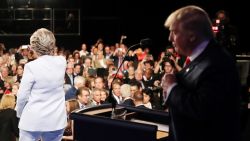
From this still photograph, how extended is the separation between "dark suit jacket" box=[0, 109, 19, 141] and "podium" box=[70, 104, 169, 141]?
3112 mm

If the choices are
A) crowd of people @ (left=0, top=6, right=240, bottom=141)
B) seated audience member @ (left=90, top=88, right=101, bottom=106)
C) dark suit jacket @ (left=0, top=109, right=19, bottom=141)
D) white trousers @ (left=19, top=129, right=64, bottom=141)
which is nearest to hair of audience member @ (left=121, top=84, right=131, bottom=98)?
crowd of people @ (left=0, top=6, right=240, bottom=141)

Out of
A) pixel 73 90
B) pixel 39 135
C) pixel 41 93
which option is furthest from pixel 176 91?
pixel 73 90

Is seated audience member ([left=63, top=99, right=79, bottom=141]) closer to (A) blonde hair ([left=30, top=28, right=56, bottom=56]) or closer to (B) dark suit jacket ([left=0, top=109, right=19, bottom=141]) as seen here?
(B) dark suit jacket ([left=0, top=109, right=19, bottom=141])

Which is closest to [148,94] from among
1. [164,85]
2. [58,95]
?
[58,95]

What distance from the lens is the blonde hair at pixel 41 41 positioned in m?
3.65

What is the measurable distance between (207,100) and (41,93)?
1936 mm

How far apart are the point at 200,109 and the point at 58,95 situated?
196cm

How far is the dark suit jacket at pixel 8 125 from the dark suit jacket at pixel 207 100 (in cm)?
417

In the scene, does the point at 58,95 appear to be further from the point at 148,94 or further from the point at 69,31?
the point at 69,31

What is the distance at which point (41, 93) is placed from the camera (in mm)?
3611

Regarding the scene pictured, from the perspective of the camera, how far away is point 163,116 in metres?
2.87

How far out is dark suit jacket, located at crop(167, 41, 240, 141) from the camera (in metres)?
1.94

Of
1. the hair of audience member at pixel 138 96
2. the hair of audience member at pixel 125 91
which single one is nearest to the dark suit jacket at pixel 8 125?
the hair of audience member at pixel 138 96

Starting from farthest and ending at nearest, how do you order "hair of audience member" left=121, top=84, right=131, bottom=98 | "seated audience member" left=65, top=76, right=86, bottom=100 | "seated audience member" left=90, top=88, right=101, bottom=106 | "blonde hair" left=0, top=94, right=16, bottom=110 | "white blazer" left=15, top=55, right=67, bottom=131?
"seated audience member" left=65, top=76, right=86, bottom=100 < "hair of audience member" left=121, top=84, right=131, bottom=98 < "seated audience member" left=90, top=88, right=101, bottom=106 < "blonde hair" left=0, top=94, right=16, bottom=110 < "white blazer" left=15, top=55, right=67, bottom=131
